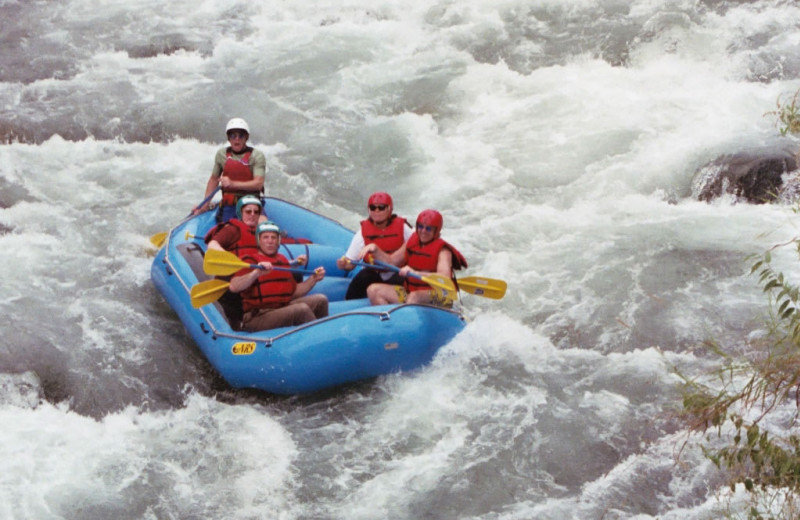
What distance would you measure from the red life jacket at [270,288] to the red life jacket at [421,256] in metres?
0.77

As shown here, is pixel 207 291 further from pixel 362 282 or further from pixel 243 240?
pixel 362 282

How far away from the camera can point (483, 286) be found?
22.4 feet

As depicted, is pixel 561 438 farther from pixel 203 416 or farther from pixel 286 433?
pixel 203 416

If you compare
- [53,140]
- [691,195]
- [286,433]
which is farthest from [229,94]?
[286,433]

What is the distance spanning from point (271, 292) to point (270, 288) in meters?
0.03

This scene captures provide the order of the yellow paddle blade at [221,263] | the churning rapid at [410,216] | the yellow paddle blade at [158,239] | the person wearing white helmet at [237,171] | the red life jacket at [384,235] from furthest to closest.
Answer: the yellow paddle blade at [158,239], the person wearing white helmet at [237,171], the red life jacket at [384,235], the yellow paddle blade at [221,263], the churning rapid at [410,216]

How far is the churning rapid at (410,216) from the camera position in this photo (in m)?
5.77

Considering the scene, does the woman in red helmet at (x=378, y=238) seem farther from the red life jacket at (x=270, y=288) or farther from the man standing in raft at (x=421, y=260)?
the red life jacket at (x=270, y=288)

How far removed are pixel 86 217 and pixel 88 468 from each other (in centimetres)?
349

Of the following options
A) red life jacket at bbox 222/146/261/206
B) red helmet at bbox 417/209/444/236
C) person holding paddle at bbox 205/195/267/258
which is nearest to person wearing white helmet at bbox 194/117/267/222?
red life jacket at bbox 222/146/261/206

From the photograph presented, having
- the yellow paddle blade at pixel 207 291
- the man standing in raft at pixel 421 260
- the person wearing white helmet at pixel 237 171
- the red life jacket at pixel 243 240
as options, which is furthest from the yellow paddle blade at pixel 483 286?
the person wearing white helmet at pixel 237 171

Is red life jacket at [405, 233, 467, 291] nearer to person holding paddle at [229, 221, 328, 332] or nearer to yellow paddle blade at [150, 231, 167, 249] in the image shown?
person holding paddle at [229, 221, 328, 332]

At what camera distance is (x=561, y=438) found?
6.09m

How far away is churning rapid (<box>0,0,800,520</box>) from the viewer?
18.9ft
